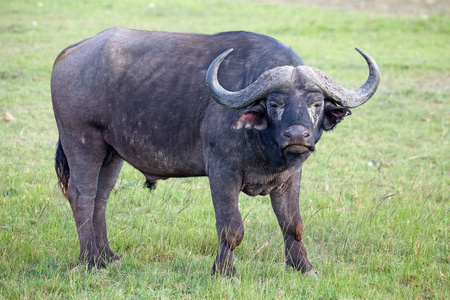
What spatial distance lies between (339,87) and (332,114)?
0.66 feet

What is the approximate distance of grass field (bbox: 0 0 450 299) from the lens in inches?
171

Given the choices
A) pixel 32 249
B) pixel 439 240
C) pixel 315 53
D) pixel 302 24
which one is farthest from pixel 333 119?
pixel 302 24

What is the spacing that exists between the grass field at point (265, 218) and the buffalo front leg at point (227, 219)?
14 centimetres

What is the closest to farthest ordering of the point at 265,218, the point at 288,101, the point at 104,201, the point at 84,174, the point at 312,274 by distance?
the point at 288,101, the point at 312,274, the point at 84,174, the point at 104,201, the point at 265,218

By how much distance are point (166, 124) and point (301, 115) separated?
4.12ft

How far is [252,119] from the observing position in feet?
13.8

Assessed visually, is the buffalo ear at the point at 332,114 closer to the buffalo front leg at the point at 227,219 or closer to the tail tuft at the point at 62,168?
the buffalo front leg at the point at 227,219

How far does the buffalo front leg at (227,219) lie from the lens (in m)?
4.49

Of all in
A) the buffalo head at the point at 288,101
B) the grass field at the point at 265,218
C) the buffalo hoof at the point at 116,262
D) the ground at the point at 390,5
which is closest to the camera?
the buffalo head at the point at 288,101

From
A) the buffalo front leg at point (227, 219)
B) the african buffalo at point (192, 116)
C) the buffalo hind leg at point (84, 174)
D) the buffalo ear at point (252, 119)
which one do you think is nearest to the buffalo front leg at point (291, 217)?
the african buffalo at point (192, 116)

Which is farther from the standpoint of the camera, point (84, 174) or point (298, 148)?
point (84, 174)

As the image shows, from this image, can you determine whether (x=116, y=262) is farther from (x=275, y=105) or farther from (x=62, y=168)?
(x=275, y=105)

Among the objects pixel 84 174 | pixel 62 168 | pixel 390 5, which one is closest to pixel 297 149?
pixel 84 174

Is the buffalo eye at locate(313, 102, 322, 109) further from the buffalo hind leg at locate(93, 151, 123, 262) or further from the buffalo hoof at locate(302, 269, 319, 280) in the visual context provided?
the buffalo hind leg at locate(93, 151, 123, 262)
